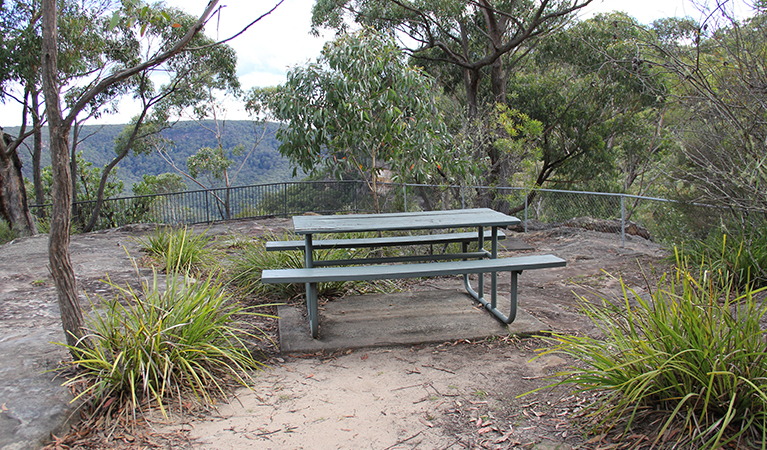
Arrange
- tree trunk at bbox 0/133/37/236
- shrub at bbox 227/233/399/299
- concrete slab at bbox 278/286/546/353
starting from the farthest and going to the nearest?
tree trunk at bbox 0/133/37/236, shrub at bbox 227/233/399/299, concrete slab at bbox 278/286/546/353

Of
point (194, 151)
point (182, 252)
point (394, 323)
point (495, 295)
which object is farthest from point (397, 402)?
point (194, 151)

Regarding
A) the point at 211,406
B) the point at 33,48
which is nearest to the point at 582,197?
the point at 211,406

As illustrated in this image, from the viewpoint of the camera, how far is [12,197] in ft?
43.8

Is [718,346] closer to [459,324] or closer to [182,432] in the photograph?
[459,324]

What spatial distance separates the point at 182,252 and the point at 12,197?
10.5m

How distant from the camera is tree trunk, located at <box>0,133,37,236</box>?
13.1m

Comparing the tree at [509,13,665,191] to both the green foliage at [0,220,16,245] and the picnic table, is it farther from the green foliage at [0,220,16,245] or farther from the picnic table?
the green foliage at [0,220,16,245]

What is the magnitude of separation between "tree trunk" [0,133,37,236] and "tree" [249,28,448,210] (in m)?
10.4

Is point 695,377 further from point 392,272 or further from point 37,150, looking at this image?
point 37,150

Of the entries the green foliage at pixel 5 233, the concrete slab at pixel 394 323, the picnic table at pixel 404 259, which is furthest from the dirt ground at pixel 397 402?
the green foliage at pixel 5 233

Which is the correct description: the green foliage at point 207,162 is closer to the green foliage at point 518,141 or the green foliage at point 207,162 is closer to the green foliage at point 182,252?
the green foliage at point 518,141

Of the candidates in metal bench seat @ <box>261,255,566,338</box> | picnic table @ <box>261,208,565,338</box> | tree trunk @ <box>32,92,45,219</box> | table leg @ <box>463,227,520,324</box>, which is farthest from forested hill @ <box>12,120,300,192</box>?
metal bench seat @ <box>261,255,566,338</box>

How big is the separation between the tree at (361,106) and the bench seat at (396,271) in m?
A: 2.42

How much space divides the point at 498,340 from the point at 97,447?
279 centimetres
